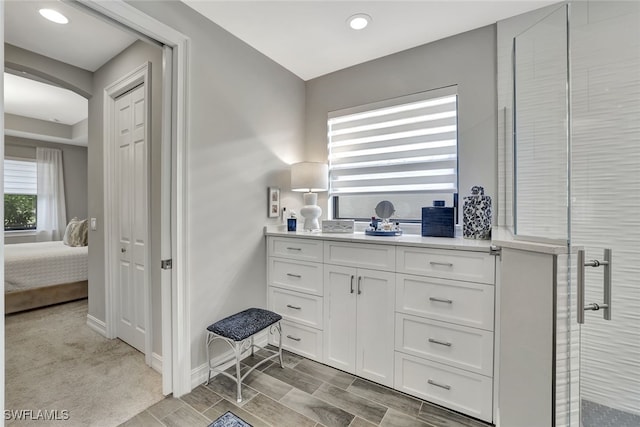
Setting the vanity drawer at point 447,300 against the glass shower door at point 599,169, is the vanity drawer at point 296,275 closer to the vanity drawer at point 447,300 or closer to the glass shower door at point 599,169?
the vanity drawer at point 447,300

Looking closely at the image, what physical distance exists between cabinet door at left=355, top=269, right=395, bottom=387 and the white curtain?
21.7 feet

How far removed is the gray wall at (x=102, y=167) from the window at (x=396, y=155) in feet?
5.10

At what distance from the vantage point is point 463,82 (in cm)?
213

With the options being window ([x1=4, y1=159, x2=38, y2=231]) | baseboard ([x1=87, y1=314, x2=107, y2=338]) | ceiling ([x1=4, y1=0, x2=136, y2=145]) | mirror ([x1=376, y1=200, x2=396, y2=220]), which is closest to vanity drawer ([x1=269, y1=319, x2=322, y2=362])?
mirror ([x1=376, y1=200, x2=396, y2=220])

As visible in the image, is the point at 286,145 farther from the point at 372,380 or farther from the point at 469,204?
the point at 372,380

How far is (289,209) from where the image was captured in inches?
110

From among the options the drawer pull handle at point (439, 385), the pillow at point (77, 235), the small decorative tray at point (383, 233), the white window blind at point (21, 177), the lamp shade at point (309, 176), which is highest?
the white window blind at point (21, 177)

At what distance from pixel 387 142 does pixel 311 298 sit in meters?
1.54

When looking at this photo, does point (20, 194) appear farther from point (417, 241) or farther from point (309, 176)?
point (417, 241)

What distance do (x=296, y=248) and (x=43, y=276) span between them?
345cm

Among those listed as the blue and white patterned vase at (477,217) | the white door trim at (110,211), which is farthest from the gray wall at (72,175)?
the blue and white patterned vase at (477,217)

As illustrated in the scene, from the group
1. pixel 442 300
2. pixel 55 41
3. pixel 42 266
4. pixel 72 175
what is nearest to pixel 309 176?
pixel 442 300

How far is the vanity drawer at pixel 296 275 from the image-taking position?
2188 mm

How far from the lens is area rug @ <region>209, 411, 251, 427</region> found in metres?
1.54
